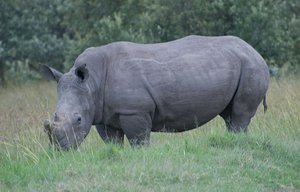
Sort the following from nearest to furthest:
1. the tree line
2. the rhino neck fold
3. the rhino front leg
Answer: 1. the rhino front leg
2. the rhino neck fold
3. the tree line

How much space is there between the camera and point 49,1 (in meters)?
23.5

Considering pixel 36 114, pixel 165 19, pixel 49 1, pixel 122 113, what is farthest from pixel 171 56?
pixel 49 1

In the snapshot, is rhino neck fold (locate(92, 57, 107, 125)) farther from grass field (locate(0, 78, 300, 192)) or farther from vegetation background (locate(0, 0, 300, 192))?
grass field (locate(0, 78, 300, 192))

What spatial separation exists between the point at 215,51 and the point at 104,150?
2338mm

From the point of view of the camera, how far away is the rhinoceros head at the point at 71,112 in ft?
24.8

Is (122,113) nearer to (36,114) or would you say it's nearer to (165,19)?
(36,114)

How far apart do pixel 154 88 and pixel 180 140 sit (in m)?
0.70

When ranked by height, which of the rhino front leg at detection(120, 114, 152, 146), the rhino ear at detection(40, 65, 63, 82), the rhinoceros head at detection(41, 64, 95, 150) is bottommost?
the rhino front leg at detection(120, 114, 152, 146)

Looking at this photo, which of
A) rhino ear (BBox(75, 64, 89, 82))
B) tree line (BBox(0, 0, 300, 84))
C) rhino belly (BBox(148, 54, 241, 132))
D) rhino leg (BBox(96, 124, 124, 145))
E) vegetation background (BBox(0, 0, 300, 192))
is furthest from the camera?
tree line (BBox(0, 0, 300, 84))

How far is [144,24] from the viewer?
18.0 meters

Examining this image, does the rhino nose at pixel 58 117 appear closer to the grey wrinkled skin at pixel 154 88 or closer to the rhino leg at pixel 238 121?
the grey wrinkled skin at pixel 154 88

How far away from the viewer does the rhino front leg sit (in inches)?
313

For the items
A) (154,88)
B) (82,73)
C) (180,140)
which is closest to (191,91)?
(154,88)

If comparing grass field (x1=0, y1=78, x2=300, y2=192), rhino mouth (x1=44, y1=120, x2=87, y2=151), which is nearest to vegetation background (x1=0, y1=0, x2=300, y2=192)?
grass field (x1=0, y1=78, x2=300, y2=192)
